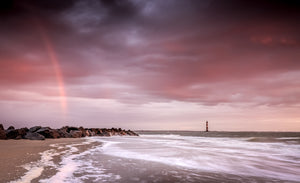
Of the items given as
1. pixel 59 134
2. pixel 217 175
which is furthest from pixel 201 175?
pixel 59 134

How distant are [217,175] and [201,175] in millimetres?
480

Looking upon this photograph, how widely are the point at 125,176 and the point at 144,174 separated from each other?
604 millimetres

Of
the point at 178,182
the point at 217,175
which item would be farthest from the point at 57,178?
the point at 217,175

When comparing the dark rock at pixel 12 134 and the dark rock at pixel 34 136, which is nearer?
the dark rock at pixel 34 136

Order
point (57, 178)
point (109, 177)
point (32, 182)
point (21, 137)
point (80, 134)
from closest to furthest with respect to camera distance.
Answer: point (32, 182) → point (57, 178) → point (109, 177) → point (21, 137) → point (80, 134)

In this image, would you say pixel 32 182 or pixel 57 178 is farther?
pixel 57 178

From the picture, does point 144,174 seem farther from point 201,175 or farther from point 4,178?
point 4,178

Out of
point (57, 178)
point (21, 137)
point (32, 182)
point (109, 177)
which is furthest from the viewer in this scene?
point (21, 137)

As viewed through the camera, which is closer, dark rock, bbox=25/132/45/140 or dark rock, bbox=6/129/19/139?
dark rock, bbox=25/132/45/140

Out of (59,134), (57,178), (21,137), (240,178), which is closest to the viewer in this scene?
(57,178)

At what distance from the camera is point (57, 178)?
16.4 feet

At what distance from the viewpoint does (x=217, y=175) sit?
5945 mm

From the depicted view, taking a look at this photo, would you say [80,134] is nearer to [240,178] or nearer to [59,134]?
[59,134]

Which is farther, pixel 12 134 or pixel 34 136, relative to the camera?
pixel 12 134
